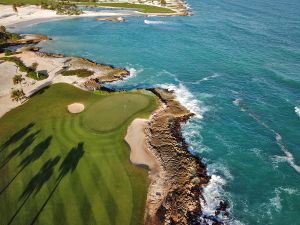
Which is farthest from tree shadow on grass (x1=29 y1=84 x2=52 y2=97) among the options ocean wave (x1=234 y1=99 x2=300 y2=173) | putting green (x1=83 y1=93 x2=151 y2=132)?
ocean wave (x1=234 y1=99 x2=300 y2=173)

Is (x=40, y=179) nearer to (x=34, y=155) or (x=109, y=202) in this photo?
(x=34, y=155)

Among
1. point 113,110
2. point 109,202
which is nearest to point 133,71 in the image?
point 113,110

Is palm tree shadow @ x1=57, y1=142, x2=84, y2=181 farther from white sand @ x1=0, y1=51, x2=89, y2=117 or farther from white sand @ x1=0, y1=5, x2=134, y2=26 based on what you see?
white sand @ x1=0, y1=5, x2=134, y2=26

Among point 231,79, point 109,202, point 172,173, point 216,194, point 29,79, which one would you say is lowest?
point 231,79

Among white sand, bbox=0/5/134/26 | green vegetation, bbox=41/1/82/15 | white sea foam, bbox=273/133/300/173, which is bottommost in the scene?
white sand, bbox=0/5/134/26

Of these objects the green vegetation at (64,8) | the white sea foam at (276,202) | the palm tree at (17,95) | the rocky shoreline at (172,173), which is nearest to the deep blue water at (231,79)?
the white sea foam at (276,202)


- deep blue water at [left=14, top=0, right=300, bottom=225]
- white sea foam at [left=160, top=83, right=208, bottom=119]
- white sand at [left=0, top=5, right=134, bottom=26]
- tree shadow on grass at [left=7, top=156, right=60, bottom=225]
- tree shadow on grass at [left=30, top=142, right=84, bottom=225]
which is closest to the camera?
tree shadow on grass at [left=7, top=156, right=60, bottom=225]

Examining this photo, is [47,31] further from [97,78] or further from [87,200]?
[87,200]
